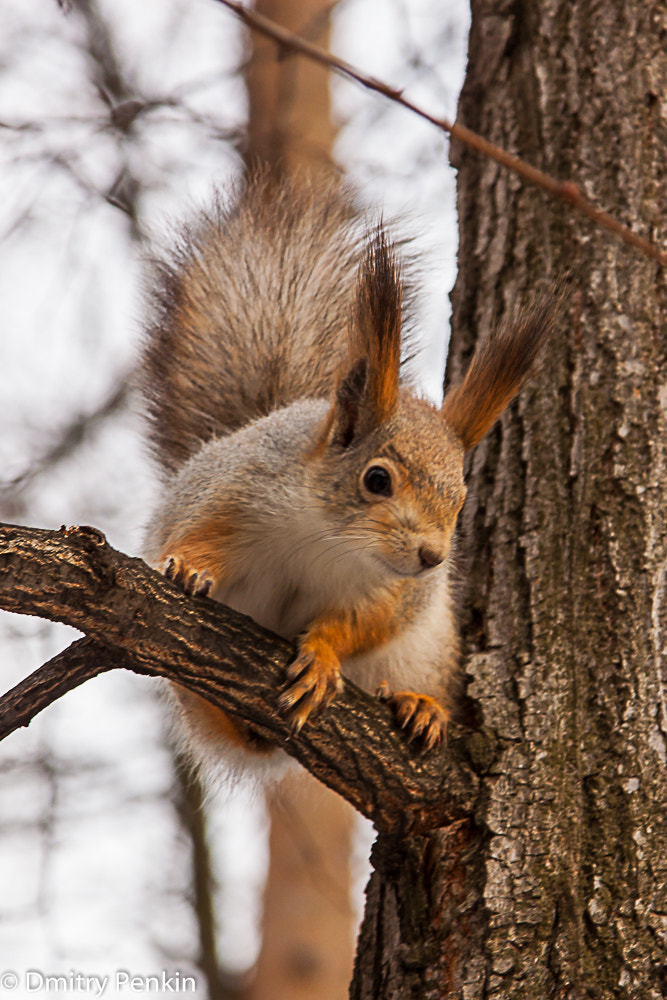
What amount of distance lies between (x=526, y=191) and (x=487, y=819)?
131 centimetres

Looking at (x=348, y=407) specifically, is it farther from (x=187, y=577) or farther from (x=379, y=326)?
(x=187, y=577)

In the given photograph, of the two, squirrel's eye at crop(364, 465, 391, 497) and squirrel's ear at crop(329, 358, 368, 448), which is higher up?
squirrel's ear at crop(329, 358, 368, 448)

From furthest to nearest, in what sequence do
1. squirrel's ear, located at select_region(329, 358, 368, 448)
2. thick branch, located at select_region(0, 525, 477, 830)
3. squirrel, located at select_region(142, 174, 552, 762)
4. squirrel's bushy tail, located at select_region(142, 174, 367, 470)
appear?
squirrel's bushy tail, located at select_region(142, 174, 367, 470), squirrel's ear, located at select_region(329, 358, 368, 448), squirrel, located at select_region(142, 174, 552, 762), thick branch, located at select_region(0, 525, 477, 830)

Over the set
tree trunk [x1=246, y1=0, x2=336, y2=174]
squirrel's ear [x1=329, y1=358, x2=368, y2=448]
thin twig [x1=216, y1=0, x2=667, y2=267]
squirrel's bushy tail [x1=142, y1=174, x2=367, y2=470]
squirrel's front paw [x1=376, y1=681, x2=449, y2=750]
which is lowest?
squirrel's front paw [x1=376, y1=681, x2=449, y2=750]

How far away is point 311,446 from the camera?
6.12ft

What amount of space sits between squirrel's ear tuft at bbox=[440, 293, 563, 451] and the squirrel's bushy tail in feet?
1.39

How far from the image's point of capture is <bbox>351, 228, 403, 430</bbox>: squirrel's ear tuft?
1634 mm

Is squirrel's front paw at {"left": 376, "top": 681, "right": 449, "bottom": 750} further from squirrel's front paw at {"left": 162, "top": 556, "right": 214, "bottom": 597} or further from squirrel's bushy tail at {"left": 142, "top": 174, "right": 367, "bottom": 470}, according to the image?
squirrel's bushy tail at {"left": 142, "top": 174, "right": 367, "bottom": 470}

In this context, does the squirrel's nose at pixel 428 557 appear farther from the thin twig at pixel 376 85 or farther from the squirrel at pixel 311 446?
the thin twig at pixel 376 85

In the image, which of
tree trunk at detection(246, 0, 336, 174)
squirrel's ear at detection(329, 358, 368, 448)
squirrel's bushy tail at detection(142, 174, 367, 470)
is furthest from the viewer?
tree trunk at detection(246, 0, 336, 174)

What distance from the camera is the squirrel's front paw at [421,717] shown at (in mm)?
1639

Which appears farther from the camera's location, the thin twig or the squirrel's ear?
the squirrel's ear

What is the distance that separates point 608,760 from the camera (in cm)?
161

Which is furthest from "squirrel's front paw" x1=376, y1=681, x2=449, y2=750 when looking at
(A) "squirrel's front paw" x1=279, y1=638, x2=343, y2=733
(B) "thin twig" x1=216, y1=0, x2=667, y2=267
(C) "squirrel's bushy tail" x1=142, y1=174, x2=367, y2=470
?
(B) "thin twig" x1=216, y1=0, x2=667, y2=267
